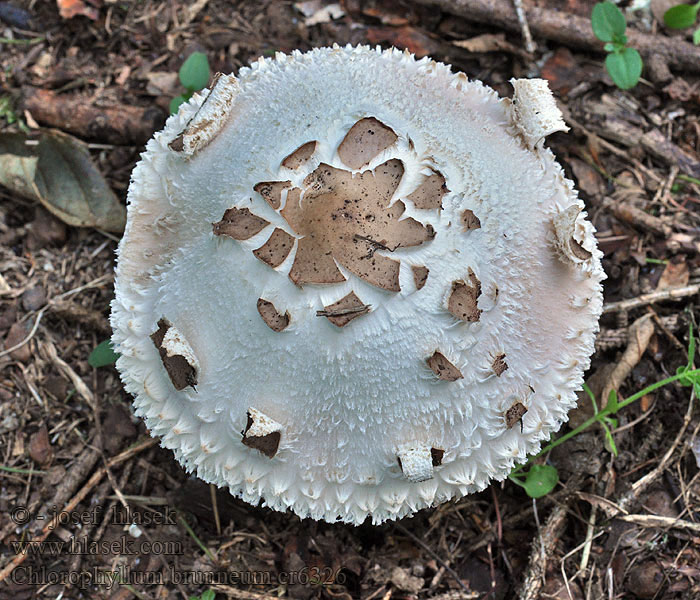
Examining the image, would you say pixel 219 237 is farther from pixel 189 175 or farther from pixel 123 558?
pixel 123 558

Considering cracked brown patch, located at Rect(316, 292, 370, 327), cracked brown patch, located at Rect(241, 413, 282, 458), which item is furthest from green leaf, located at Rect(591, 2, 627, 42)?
cracked brown patch, located at Rect(241, 413, 282, 458)

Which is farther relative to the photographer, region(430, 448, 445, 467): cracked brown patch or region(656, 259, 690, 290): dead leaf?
region(656, 259, 690, 290): dead leaf

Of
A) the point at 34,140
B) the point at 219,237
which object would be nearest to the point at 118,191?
the point at 34,140

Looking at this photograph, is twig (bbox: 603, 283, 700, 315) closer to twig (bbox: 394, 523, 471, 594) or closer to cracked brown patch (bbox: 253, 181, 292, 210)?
twig (bbox: 394, 523, 471, 594)

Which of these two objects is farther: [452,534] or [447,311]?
[452,534]

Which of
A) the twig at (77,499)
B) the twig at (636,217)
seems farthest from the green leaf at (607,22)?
the twig at (77,499)

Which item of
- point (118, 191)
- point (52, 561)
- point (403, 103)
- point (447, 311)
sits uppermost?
point (403, 103)
